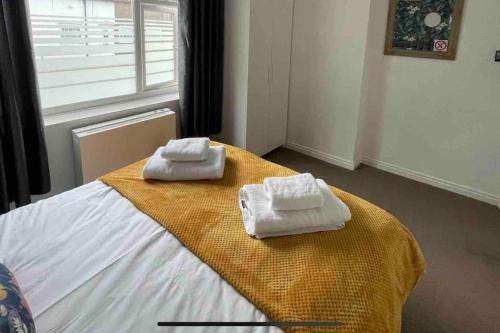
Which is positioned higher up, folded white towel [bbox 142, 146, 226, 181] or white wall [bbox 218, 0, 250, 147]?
white wall [bbox 218, 0, 250, 147]

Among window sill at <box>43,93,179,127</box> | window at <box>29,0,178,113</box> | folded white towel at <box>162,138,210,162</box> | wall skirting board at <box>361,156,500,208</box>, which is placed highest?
window at <box>29,0,178,113</box>

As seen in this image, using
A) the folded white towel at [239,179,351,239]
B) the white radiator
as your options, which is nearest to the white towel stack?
the folded white towel at [239,179,351,239]

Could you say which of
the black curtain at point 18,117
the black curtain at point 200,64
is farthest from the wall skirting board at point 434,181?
the black curtain at point 18,117

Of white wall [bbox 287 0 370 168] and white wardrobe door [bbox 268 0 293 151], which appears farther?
white wardrobe door [bbox 268 0 293 151]

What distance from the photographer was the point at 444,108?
10.4 feet

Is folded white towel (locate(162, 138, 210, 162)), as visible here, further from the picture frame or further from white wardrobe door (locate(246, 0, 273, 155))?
the picture frame

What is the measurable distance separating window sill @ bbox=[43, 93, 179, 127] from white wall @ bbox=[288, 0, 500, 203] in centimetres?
142

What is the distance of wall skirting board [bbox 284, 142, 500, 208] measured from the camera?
3133 mm

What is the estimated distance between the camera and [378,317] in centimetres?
111

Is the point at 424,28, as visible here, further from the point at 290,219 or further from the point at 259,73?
the point at 290,219

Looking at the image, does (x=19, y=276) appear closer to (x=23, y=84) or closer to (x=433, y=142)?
(x=23, y=84)

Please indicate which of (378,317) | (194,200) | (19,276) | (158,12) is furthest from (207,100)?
(378,317)

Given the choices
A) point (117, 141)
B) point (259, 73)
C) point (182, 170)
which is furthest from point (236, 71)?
point (182, 170)

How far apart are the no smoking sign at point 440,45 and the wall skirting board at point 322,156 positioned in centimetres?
124
